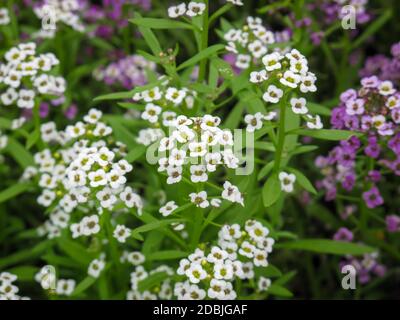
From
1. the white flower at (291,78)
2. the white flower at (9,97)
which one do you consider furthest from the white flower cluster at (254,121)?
the white flower at (9,97)

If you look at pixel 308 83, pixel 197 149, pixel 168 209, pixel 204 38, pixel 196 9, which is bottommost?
pixel 168 209

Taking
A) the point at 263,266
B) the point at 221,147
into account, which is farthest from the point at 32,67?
the point at 263,266

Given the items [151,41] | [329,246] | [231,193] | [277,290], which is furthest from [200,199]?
[329,246]

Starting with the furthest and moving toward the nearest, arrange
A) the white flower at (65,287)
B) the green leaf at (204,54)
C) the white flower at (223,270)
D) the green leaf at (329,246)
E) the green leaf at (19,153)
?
the green leaf at (19,153) → the green leaf at (329,246) → the white flower at (65,287) → the green leaf at (204,54) → the white flower at (223,270)

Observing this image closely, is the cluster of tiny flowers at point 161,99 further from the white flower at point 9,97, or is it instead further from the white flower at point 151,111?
the white flower at point 9,97

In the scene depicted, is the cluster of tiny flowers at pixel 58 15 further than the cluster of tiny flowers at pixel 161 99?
Yes

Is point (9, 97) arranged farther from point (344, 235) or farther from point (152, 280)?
point (344, 235)
